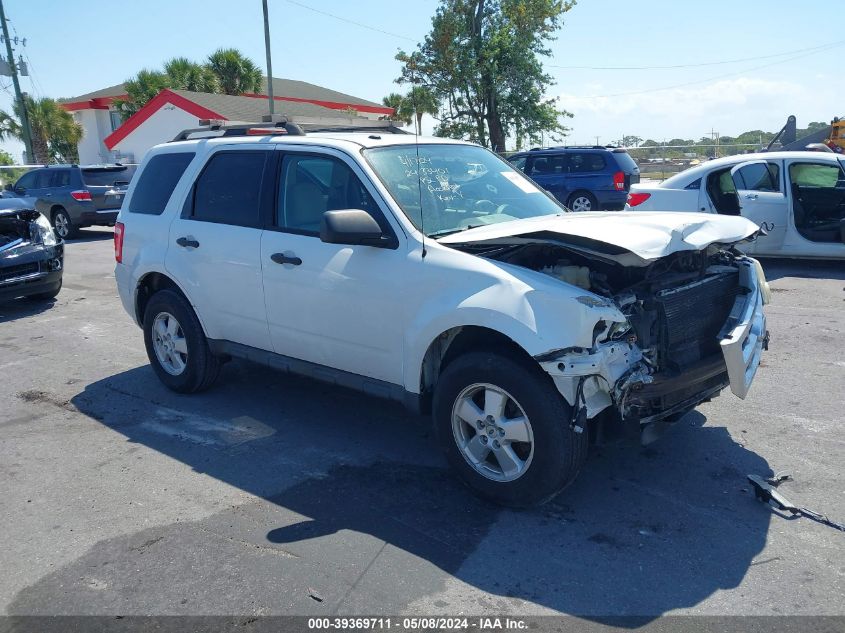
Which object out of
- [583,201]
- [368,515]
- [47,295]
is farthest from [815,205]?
[47,295]

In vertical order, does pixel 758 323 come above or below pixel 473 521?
above

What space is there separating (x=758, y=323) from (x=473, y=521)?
2078 millimetres

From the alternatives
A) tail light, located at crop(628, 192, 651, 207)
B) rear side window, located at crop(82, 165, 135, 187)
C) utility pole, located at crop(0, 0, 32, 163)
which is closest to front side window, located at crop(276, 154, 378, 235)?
tail light, located at crop(628, 192, 651, 207)

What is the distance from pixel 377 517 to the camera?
3.95 meters

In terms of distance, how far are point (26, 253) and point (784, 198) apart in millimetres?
10190

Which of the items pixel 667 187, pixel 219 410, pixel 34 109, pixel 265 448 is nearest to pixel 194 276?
pixel 219 410

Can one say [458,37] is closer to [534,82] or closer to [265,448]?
[534,82]

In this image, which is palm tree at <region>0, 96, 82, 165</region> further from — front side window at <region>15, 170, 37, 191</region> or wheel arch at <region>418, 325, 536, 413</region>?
wheel arch at <region>418, 325, 536, 413</region>

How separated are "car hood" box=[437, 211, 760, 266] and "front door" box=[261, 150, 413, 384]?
1.66 feet

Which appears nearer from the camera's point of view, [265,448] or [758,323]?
[758,323]

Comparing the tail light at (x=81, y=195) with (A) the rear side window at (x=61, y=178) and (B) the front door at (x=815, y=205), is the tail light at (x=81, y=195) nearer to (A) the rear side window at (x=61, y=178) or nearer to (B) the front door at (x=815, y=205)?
(A) the rear side window at (x=61, y=178)

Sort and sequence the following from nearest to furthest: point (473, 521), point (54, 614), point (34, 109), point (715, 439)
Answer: point (54, 614) → point (473, 521) → point (715, 439) → point (34, 109)

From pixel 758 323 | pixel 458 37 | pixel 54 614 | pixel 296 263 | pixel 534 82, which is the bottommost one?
pixel 54 614

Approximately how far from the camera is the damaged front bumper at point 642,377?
3.61 metres
